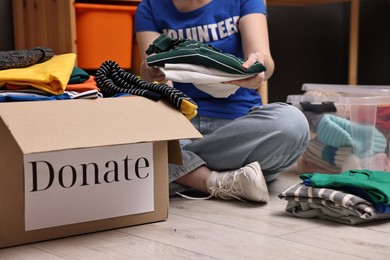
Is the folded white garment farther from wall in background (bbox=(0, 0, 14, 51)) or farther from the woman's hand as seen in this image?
wall in background (bbox=(0, 0, 14, 51))

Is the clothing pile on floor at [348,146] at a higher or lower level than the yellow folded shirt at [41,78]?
lower

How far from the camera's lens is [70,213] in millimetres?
974

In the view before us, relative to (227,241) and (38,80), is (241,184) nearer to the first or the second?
(227,241)

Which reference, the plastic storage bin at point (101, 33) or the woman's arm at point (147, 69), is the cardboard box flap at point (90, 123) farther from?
the plastic storage bin at point (101, 33)

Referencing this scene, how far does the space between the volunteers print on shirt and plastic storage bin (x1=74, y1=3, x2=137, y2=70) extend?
510mm

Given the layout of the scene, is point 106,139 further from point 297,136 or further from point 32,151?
point 297,136

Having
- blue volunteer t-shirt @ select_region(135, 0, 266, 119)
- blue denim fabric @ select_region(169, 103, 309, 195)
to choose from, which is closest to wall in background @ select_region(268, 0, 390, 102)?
blue volunteer t-shirt @ select_region(135, 0, 266, 119)

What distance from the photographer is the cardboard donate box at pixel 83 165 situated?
2.93 feet

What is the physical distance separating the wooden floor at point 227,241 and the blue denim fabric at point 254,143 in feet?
0.62

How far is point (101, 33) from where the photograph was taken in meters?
1.86

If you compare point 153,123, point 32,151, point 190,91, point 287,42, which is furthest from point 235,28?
point 287,42

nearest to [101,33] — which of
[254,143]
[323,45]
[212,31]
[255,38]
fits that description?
[212,31]

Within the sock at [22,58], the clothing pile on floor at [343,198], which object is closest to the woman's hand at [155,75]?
the sock at [22,58]

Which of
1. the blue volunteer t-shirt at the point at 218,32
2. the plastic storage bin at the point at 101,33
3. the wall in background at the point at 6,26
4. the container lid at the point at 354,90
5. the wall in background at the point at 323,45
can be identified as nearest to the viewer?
the blue volunteer t-shirt at the point at 218,32
